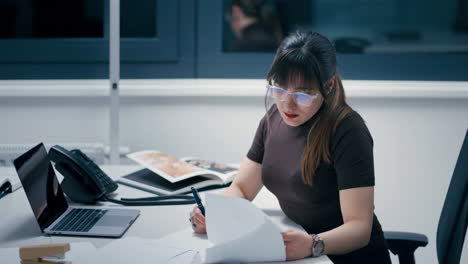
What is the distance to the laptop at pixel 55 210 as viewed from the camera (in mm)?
1305

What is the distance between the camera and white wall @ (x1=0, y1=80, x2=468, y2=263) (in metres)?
2.48

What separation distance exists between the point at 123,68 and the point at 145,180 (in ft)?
3.10

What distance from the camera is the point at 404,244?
62.1 inches

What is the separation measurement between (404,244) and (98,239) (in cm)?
87

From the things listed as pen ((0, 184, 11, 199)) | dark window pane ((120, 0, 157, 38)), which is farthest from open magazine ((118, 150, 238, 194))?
dark window pane ((120, 0, 157, 38))

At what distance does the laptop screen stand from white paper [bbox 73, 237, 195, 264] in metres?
0.24

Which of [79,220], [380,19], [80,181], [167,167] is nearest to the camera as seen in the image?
[79,220]

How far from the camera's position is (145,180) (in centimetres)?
181

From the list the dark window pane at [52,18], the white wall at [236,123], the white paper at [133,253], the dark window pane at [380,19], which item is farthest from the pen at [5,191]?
the dark window pane at [380,19]

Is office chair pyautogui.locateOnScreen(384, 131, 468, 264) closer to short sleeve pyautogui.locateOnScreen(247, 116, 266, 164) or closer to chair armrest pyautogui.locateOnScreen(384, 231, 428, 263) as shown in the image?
chair armrest pyautogui.locateOnScreen(384, 231, 428, 263)

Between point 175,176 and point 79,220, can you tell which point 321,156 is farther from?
point 79,220

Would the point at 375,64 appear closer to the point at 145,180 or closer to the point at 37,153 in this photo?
the point at 145,180

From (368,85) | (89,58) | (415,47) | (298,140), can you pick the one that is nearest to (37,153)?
(298,140)

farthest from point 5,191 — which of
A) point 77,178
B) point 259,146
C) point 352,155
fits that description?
point 352,155
